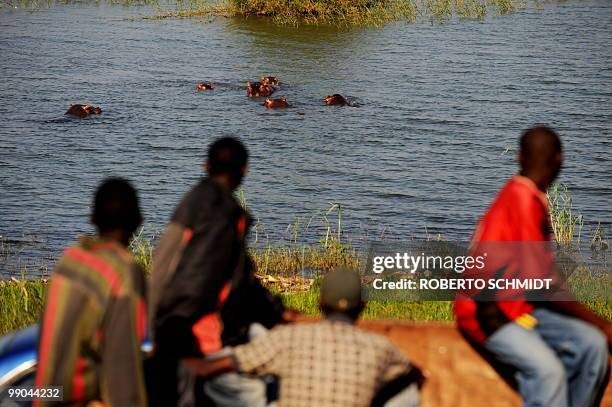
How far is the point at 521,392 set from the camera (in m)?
5.54

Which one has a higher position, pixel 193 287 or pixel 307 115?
pixel 193 287

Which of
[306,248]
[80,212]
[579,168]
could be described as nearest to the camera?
[306,248]

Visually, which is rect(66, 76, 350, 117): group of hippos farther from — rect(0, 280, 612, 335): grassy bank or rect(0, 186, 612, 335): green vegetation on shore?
rect(0, 280, 612, 335): grassy bank

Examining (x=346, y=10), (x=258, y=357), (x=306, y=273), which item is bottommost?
(x=306, y=273)

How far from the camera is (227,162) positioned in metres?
5.51

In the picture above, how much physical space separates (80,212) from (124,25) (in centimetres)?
2047

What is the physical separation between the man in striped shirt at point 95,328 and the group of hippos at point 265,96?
67.2 ft

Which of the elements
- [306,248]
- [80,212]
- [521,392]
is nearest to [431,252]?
[306,248]

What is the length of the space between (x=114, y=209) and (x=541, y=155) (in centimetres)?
214

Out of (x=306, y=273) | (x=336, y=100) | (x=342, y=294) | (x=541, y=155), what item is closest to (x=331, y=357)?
(x=342, y=294)

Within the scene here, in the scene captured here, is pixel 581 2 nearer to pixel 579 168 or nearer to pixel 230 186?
pixel 579 168

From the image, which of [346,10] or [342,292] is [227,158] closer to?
[342,292]

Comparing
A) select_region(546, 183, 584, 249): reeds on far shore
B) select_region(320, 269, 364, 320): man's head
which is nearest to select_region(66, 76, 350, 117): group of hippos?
select_region(546, 183, 584, 249): reeds on far shore

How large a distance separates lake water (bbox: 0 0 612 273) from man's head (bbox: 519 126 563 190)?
34.0 feet
